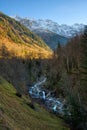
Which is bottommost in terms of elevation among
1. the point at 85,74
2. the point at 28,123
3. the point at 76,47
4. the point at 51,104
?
the point at 51,104

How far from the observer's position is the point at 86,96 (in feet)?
179

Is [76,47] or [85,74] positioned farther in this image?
[76,47]

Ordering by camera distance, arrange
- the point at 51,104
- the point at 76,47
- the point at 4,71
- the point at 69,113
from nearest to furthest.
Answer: the point at 69,113, the point at 51,104, the point at 4,71, the point at 76,47

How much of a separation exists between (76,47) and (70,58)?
7866 millimetres

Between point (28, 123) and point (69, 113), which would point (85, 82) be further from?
point (28, 123)

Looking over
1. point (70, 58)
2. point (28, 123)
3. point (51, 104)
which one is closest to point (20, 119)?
point (28, 123)

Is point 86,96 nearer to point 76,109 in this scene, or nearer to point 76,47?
point 76,109

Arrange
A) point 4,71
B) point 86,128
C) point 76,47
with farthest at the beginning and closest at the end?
point 76,47
point 4,71
point 86,128

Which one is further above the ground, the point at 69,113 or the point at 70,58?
the point at 70,58

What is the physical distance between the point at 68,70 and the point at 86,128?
61.7 m

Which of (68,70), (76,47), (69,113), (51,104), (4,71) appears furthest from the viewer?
(76,47)

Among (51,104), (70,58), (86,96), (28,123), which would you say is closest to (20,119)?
(28,123)

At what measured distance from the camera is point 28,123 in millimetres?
34875

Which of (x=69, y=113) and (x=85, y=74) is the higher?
(x=85, y=74)
